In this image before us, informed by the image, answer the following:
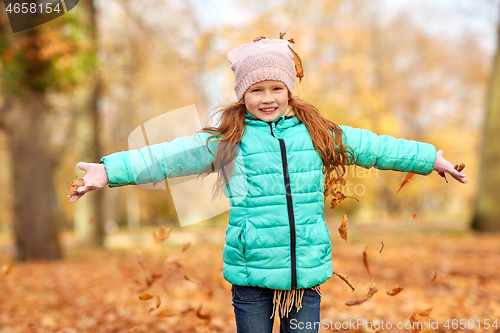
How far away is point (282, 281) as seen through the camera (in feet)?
7.11

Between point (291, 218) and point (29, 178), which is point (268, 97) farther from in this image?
point (29, 178)

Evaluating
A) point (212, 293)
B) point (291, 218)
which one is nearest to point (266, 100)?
point (291, 218)

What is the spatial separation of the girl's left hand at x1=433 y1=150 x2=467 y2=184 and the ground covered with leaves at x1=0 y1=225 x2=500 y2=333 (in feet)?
2.17

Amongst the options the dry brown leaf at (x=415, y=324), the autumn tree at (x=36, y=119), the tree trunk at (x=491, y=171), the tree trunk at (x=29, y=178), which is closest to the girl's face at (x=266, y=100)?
the dry brown leaf at (x=415, y=324)

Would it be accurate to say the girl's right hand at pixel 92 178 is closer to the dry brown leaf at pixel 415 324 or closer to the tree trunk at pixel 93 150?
the dry brown leaf at pixel 415 324

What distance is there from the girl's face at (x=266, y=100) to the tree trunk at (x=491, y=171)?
9.02 meters

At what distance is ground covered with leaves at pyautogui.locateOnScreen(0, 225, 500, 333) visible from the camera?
3797 mm

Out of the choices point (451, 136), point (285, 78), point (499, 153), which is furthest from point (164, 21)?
point (451, 136)

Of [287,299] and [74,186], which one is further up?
[74,186]

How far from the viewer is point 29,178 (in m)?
7.79

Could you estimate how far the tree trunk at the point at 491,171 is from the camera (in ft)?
30.9

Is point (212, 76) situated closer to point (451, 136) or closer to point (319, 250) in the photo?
point (319, 250)

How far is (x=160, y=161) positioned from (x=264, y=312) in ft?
3.43

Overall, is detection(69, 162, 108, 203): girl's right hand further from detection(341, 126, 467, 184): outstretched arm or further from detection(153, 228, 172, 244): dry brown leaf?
detection(341, 126, 467, 184): outstretched arm
